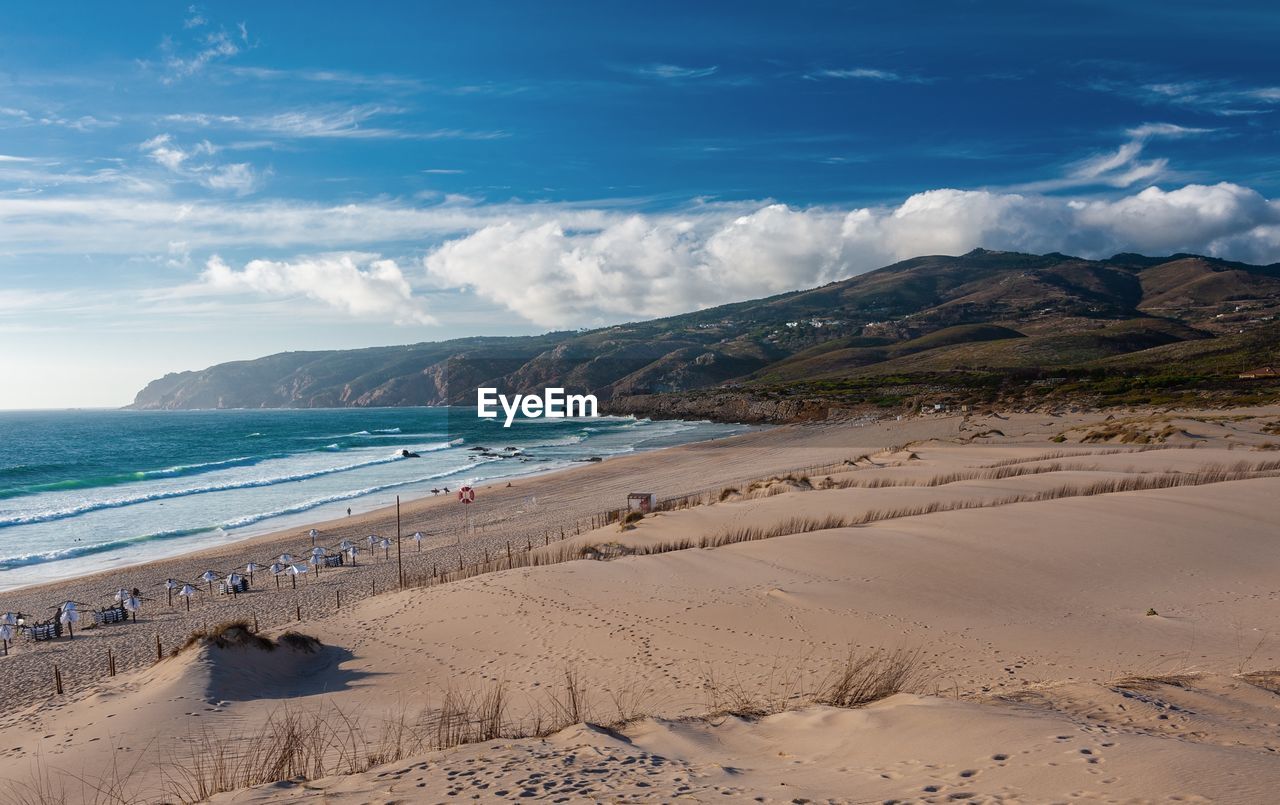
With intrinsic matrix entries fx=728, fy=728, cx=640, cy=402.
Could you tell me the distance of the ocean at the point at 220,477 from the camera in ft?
111

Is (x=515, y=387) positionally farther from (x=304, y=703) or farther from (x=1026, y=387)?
(x=304, y=703)

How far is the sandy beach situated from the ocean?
916 cm

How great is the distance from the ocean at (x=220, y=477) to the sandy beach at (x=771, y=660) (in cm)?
916

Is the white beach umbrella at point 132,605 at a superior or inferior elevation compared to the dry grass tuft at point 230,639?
inferior

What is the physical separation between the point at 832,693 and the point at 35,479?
229 feet

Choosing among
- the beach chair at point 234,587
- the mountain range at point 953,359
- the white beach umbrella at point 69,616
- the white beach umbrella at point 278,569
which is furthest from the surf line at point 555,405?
the white beach umbrella at point 69,616

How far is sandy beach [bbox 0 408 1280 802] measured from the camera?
223 inches

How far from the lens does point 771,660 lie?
35.6ft

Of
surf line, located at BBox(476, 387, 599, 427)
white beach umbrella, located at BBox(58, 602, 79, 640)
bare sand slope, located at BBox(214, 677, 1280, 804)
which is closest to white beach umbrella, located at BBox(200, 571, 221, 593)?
white beach umbrella, located at BBox(58, 602, 79, 640)

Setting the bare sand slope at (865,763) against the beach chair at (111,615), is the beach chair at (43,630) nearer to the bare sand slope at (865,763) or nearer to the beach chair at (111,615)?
the beach chair at (111,615)

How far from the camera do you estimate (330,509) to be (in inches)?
1631

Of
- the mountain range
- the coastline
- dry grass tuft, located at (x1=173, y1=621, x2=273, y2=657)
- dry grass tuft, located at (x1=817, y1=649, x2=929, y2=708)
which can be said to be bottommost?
the coastline

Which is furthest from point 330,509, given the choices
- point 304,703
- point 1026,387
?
point 1026,387

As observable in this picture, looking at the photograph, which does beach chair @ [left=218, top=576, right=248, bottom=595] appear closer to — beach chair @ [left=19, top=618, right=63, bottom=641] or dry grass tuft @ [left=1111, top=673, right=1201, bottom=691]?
beach chair @ [left=19, top=618, right=63, bottom=641]
